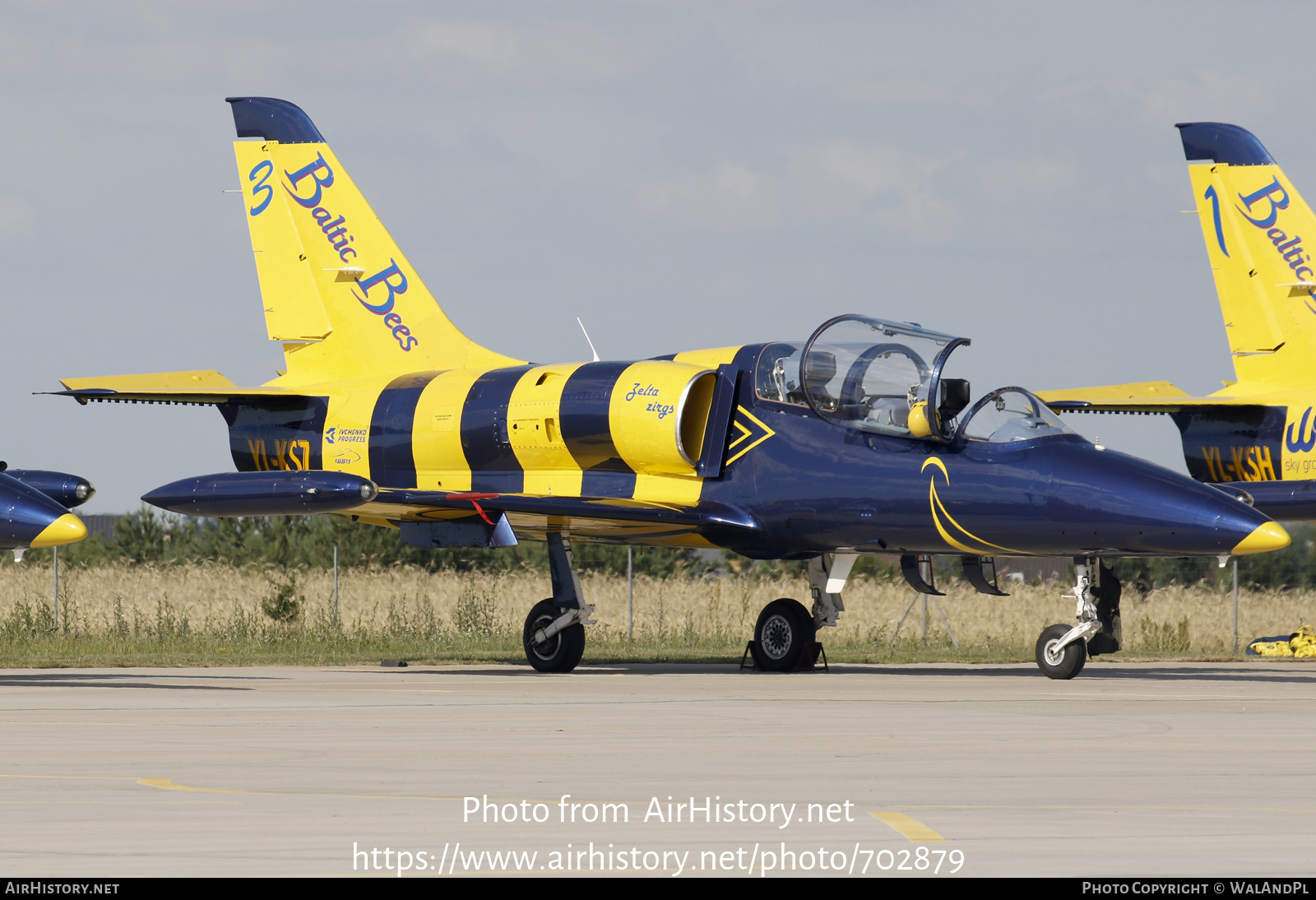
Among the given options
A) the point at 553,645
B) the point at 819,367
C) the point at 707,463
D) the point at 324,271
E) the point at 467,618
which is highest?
the point at 324,271

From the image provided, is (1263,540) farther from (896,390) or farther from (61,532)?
(61,532)

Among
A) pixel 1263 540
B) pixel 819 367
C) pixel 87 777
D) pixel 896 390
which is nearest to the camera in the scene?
pixel 87 777

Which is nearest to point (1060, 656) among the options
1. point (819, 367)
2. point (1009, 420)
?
point (1009, 420)

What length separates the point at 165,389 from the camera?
23.1 metres

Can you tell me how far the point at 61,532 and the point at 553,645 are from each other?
585cm

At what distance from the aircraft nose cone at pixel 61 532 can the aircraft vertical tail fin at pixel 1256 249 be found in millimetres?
16341

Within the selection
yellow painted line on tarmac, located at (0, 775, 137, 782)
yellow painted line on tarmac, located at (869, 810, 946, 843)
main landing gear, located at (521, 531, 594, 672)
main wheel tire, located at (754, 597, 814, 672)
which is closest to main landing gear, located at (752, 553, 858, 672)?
main wheel tire, located at (754, 597, 814, 672)

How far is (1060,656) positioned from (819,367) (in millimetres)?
3884

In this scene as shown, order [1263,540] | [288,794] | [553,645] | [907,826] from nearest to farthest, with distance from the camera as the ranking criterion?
[907,826]
[288,794]
[1263,540]
[553,645]

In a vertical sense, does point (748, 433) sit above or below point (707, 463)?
above

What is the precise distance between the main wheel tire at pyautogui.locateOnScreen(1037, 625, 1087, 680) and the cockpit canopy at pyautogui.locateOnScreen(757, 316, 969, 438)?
234 cm

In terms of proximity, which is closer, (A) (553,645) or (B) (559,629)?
(B) (559,629)

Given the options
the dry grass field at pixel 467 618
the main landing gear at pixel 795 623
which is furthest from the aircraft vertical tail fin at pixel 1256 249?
the main landing gear at pixel 795 623

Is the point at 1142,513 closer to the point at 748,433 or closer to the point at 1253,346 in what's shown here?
the point at 748,433
